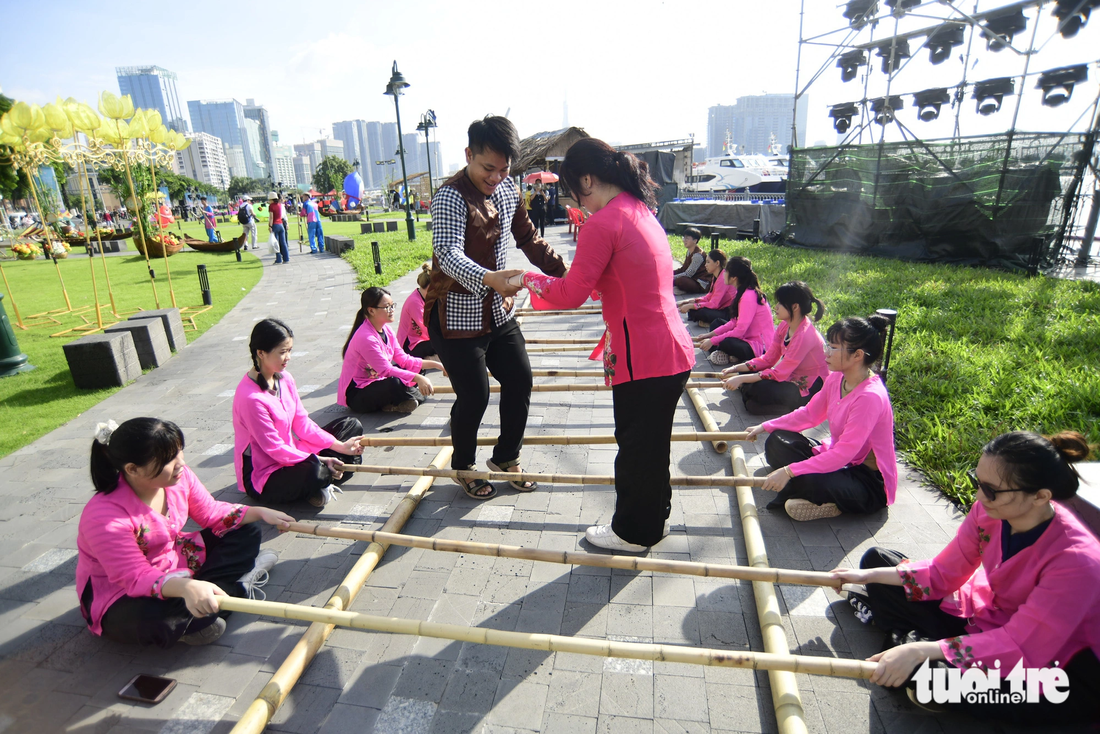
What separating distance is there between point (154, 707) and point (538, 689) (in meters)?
1.42

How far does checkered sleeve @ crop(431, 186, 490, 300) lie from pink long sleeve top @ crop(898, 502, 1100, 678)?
225 centimetres

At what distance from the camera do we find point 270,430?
3.14m

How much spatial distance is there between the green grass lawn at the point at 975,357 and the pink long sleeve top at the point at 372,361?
376 centimetres

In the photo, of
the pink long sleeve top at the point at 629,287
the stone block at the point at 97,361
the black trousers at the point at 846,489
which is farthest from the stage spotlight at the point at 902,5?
the stone block at the point at 97,361

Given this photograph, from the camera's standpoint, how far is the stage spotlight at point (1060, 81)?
10633mm

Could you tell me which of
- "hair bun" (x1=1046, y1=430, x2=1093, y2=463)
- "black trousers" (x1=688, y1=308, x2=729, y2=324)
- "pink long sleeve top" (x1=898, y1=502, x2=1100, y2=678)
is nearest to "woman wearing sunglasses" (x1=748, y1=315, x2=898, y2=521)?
"pink long sleeve top" (x1=898, y1=502, x2=1100, y2=678)

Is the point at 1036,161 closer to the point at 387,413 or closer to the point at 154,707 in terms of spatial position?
the point at 387,413

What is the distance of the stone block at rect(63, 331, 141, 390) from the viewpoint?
5797mm

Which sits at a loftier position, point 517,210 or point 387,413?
point 517,210

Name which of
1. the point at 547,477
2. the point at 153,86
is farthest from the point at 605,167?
the point at 153,86

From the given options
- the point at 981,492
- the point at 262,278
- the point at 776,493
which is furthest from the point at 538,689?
the point at 262,278

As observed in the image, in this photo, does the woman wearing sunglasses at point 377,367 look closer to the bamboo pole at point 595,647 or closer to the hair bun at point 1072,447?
the bamboo pole at point 595,647

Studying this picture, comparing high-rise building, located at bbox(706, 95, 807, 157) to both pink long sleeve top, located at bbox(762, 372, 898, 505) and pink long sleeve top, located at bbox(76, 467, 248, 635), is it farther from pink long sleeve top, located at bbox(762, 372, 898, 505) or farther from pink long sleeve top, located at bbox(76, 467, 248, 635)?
pink long sleeve top, located at bbox(76, 467, 248, 635)

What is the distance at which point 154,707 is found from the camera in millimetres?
2113
